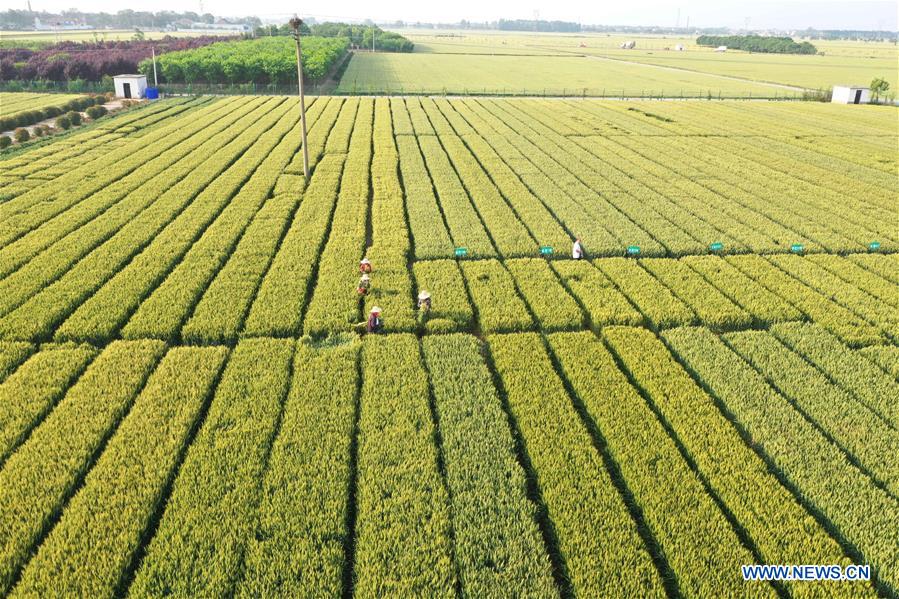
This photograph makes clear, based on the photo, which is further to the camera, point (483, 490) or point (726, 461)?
point (726, 461)

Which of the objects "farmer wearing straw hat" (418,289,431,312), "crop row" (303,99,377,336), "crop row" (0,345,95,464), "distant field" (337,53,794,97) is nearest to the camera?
"crop row" (0,345,95,464)

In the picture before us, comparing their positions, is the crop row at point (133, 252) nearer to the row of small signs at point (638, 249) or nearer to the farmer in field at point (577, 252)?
the row of small signs at point (638, 249)

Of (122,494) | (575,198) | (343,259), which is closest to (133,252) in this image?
(343,259)

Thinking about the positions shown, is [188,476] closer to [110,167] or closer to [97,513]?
[97,513]

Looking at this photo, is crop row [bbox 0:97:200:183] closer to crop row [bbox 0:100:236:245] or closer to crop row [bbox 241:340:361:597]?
crop row [bbox 0:100:236:245]

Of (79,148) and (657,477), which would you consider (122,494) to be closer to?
(657,477)

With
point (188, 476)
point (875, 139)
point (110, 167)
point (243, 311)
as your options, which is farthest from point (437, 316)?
point (875, 139)

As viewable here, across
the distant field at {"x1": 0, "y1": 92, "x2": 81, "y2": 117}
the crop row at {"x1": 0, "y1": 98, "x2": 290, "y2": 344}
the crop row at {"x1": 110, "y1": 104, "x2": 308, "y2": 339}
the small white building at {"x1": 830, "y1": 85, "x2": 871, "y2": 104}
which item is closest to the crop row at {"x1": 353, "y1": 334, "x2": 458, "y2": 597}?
the crop row at {"x1": 110, "y1": 104, "x2": 308, "y2": 339}
